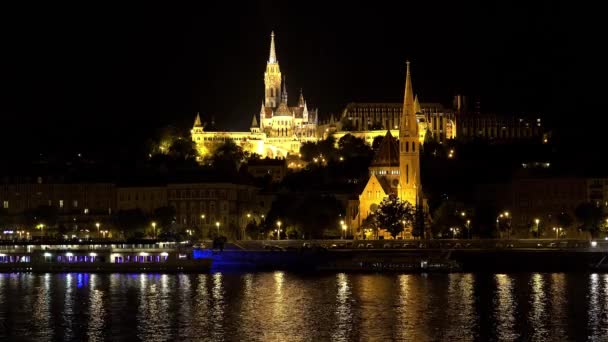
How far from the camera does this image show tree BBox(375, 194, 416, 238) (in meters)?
117

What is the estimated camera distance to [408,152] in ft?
424

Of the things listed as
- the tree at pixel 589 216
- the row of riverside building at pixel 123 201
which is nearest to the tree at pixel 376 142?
the row of riverside building at pixel 123 201

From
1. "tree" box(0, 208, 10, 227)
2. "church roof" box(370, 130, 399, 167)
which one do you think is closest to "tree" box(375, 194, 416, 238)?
"church roof" box(370, 130, 399, 167)

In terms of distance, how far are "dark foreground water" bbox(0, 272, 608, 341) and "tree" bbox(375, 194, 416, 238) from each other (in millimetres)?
26295

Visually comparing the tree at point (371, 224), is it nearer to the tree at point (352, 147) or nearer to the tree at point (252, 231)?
the tree at point (252, 231)

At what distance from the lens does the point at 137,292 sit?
78688 millimetres

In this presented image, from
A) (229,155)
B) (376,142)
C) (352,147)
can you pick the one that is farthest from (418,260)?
(229,155)

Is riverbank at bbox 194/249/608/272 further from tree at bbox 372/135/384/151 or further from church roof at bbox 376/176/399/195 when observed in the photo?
tree at bbox 372/135/384/151

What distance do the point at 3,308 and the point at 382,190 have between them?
6429 centimetres

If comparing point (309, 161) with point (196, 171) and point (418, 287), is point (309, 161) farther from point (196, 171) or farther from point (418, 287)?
point (418, 287)

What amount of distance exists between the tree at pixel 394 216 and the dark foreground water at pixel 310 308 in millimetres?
26295

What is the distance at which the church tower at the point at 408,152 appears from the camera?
421 ft

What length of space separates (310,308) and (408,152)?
202 ft

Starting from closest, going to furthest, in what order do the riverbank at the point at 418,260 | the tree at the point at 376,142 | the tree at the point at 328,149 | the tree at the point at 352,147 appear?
→ 1. the riverbank at the point at 418,260
2. the tree at the point at 352,147
3. the tree at the point at 328,149
4. the tree at the point at 376,142
